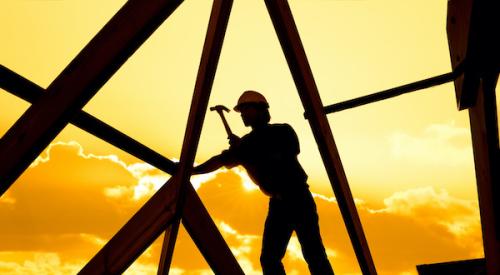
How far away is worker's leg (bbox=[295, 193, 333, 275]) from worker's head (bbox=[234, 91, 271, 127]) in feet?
2.54

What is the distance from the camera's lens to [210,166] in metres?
3.50

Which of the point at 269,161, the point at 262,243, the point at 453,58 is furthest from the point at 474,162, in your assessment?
the point at 262,243

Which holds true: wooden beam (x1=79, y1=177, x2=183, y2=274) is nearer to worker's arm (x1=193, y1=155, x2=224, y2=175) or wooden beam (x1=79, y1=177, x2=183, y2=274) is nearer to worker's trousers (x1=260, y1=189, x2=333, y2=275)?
worker's arm (x1=193, y1=155, x2=224, y2=175)

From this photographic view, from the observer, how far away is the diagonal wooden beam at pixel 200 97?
2451 mm

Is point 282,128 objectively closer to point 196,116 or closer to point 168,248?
point 196,116

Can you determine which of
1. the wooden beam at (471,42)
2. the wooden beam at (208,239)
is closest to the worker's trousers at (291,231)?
the wooden beam at (208,239)

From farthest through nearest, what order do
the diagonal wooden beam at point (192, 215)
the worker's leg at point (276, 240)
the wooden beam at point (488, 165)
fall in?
the worker's leg at point (276, 240) < the diagonal wooden beam at point (192, 215) < the wooden beam at point (488, 165)

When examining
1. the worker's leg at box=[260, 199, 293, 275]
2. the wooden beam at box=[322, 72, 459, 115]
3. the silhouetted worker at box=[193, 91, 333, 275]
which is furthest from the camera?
the worker's leg at box=[260, 199, 293, 275]

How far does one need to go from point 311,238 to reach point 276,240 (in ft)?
1.04

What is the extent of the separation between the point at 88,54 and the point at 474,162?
2.26m

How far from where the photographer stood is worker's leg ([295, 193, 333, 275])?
298 centimetres

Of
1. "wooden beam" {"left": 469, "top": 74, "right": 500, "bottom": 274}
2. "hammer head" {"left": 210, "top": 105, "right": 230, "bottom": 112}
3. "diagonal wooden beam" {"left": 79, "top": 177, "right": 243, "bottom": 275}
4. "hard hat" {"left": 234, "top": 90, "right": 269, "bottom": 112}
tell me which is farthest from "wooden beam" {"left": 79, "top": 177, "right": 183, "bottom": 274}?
"wooden beam" {"left": 469, "top": 74, "right": 500, "bottom": 274}

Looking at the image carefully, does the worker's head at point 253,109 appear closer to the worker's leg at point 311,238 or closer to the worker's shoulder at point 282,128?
the worker's shoulder at point 282,128

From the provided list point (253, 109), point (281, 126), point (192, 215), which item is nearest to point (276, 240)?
point (192, 215)
